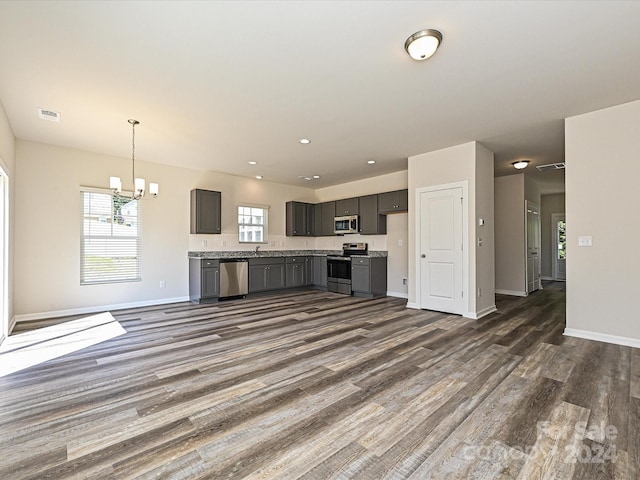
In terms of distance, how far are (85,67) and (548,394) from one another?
15.0 feet

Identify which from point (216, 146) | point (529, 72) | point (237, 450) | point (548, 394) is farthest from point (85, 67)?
point (548, 394)

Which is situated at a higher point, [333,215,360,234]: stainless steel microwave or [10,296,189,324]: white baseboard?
[333,215,360,234]: stainless steel microwave

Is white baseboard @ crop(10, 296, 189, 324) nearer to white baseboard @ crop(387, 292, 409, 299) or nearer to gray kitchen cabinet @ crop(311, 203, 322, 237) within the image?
gray kitchen cabinet @ crop(311, 203, 322, 237)

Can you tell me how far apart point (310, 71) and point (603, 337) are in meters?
4.26

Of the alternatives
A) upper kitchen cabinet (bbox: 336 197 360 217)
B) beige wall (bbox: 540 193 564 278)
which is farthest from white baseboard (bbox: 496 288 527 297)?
upper kitchen cabinet (bbox: 336 197 360 217)

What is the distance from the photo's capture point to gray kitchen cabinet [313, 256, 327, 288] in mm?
7453

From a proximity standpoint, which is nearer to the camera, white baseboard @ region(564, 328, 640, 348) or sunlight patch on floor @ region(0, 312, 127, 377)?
sunlight patch on floor @ region(0, 312, 127, 377)

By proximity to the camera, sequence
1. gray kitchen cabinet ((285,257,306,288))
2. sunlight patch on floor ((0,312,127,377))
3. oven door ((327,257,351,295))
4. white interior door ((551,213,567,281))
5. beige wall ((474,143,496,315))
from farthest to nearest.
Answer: white interior door ((551,213,567,281)) → gray kitchen cabinet ((285,257,306,288)) → oven door ((327,257,351,295)) → beige wall ((474,143,496,315)) → sunlight patch on floor ((0,312,127,377))

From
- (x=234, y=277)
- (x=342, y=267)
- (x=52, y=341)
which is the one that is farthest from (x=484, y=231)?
(x=52, y=341)

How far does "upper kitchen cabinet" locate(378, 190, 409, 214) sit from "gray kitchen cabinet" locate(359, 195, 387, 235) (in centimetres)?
14

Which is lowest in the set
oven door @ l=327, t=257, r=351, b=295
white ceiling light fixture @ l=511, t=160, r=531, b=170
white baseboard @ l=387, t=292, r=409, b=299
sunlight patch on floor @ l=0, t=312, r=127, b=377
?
sunlight patch on floor @ l=0, t=312, r=127, b=377

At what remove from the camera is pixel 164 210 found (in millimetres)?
5820

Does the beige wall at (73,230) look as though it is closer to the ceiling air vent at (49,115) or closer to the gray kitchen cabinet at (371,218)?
the ceiling air vent at (49,115)

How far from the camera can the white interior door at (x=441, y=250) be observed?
4758 millimetres
